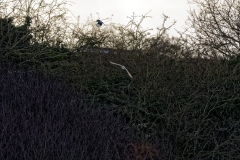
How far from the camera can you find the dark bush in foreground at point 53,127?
527cm

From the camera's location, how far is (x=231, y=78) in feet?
26.5

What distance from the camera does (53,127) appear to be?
5.81 m

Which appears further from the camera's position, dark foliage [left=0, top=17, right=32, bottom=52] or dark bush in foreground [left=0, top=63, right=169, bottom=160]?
dark foliage [left=0, top=17, right=32, bottom=52]

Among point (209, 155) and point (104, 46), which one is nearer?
point (209, 155)

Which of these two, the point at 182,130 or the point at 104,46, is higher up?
the point at 104,46

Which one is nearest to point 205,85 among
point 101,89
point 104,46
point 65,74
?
point 101,89

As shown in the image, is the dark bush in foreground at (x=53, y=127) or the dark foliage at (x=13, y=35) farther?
the dark foliage at (x=13, y=35)

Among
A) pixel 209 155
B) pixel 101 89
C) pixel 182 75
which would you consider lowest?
pixel 209 155

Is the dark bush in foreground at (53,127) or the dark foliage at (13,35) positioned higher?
the dark foliage at (13,35)

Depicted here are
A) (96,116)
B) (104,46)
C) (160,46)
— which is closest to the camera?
(96,116)

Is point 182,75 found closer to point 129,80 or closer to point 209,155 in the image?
point 129,80

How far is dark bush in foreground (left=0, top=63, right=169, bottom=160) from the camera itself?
5.27m

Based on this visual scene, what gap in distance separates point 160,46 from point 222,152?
2760 mm

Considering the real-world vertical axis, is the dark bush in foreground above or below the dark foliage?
below
